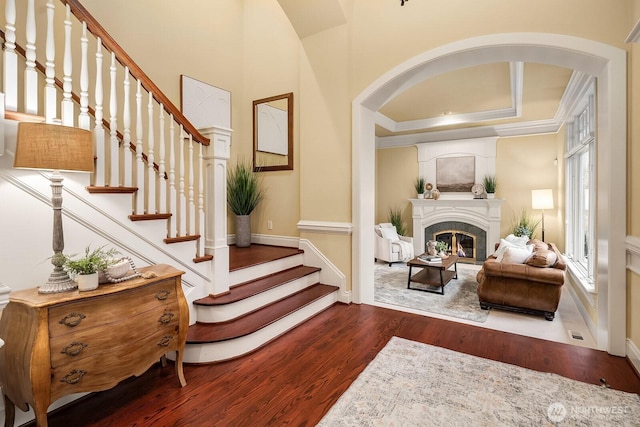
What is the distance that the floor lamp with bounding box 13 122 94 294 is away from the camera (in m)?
1.52

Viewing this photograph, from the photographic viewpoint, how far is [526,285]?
379cm


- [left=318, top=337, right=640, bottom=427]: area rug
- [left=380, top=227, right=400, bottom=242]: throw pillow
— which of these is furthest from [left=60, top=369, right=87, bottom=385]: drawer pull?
[left=380, top=227, right=400, bottom=242]: throw pillow

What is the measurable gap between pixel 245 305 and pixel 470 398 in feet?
6.20

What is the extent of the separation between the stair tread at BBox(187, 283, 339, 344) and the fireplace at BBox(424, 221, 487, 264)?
5114 mm

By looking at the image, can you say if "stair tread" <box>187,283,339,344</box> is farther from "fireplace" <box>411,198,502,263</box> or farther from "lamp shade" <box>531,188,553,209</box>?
"fireplace" <box>411,198,502,263</box>

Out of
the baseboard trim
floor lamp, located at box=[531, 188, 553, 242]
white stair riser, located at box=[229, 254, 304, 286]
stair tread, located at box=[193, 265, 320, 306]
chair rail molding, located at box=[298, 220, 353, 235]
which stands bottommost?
the baseboard trim

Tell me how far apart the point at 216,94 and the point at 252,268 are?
2597mm

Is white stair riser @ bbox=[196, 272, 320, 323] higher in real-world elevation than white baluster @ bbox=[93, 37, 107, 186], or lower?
lower

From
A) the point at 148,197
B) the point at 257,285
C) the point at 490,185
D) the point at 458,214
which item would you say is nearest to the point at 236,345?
the point at 257,285

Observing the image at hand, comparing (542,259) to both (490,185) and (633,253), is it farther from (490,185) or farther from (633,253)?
(490,185)

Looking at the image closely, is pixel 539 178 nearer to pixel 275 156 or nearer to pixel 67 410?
pixel 275 156

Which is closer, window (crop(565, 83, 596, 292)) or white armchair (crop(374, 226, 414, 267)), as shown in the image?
window (crop(565, 83, 596, 292))

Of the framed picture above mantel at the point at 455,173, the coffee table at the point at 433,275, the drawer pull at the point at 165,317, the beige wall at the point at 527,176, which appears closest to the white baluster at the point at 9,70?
the drawer pull at the point at 165,317

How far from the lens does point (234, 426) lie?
1792 mm
